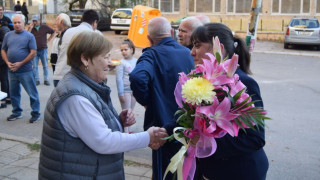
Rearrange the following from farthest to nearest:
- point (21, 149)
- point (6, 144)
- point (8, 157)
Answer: point (6, 144)
point (21, 149)
point (8, 157)

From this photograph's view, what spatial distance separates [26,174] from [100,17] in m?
24.0

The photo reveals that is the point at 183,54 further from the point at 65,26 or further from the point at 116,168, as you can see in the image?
the point at 65,26

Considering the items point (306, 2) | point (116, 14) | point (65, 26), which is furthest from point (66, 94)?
point (306, 2)

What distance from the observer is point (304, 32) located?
63.6 feet

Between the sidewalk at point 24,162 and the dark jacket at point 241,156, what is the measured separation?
7.80 ft

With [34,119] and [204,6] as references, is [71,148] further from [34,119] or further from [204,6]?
[204,6]

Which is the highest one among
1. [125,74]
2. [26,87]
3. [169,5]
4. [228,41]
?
[169,5]

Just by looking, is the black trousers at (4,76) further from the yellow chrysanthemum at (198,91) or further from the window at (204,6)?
the window at (204,6)

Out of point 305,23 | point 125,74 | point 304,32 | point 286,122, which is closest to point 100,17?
point 305,23

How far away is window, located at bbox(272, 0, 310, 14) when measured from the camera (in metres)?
30.8

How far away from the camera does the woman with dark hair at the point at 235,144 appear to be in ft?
7.51

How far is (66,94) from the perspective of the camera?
2357mm

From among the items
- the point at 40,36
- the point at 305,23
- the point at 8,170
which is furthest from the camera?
the point at 305,23

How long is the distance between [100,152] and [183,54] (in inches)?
72.1
